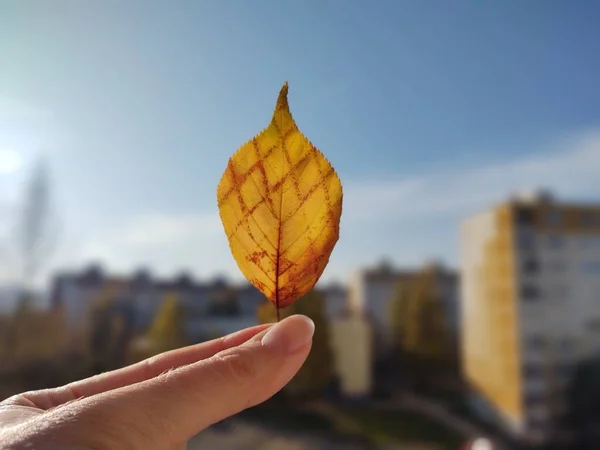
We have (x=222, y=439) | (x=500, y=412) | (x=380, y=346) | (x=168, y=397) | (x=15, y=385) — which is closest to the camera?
(x=168, y=397)

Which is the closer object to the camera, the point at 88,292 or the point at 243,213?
the point at 243,213

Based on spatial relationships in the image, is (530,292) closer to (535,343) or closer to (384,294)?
(535,343)

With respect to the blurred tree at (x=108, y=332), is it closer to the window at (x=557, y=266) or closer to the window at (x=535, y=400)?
the window at (x=535, y=400)

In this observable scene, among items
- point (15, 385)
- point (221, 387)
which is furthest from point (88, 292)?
point (221, 387)

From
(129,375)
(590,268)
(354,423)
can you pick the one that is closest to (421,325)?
(354,423)

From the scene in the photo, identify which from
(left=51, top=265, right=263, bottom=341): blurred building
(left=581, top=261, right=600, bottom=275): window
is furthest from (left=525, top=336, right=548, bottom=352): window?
(left=51, top=265, right=263, bottom=341): blurred building

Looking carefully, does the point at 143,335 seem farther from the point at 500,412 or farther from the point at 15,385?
the point at 500,412
